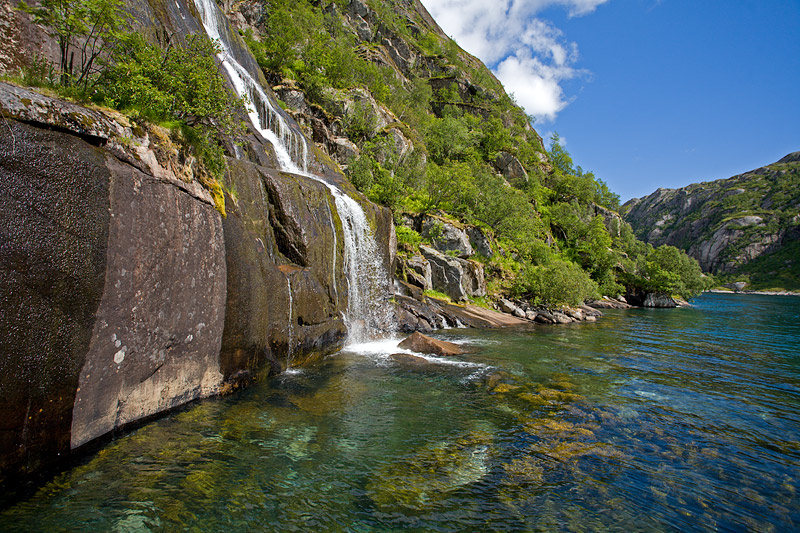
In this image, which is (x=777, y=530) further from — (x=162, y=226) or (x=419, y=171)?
(x=419, y=171)

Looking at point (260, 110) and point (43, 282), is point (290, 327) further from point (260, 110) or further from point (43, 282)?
point (260, 110)

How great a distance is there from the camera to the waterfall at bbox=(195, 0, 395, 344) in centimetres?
1847

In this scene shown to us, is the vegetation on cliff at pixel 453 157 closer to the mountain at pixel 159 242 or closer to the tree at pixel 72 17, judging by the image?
the mountain at pixel 159 242

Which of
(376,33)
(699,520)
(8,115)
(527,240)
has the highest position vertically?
(376,33)

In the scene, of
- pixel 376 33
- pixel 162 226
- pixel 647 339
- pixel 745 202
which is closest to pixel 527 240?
pixel 647 339

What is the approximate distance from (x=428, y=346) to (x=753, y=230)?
186 meters

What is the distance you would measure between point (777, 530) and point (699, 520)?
103cm

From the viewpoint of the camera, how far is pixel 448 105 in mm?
80312

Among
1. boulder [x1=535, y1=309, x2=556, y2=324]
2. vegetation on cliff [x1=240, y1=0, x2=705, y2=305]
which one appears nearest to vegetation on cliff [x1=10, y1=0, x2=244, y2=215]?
vegetation on cliff [x1=240, y1=0, x2=705, y2=305]

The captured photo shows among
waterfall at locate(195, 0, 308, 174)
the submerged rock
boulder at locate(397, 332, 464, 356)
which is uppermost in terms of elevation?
waterfall at locate(195, 0, 308, 174)

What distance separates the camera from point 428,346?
16922 millimetres

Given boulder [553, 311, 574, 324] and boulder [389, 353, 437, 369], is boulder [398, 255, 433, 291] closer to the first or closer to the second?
boulder [553, 311, 574, 324]

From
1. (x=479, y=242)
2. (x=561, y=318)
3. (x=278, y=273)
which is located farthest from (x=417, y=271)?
(x=278, y=273)

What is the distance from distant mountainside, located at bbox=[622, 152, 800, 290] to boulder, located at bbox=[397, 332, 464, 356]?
129154 mm
